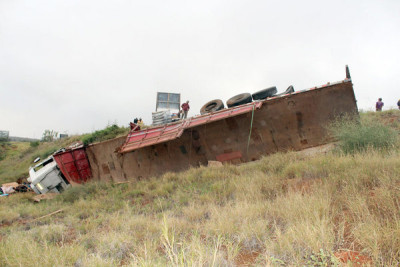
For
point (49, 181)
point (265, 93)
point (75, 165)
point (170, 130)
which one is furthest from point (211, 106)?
point (49, 181)

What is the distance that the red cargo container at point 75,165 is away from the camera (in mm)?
12356

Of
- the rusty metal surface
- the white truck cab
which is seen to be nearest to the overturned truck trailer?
the rusty metal surface

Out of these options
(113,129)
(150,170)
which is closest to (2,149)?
(113,129)

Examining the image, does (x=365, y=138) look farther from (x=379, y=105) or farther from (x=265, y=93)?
(x=379, y=105)

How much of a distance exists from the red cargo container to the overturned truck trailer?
358 centimetres

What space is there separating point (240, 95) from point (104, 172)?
7.70 m

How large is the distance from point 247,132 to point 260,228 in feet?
20.8

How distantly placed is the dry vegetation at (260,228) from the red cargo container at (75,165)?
17.2 feet

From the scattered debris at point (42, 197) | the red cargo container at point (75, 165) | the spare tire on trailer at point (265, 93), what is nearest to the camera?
the scattered debris at point (42, 197)

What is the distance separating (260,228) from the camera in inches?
129

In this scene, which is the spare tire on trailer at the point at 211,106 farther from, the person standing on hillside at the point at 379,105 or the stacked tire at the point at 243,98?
the person standing on hillside at the point at 379,105

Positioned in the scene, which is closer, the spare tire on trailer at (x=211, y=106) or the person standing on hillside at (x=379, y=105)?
the spare tire on trailer at (x=211, y=106)

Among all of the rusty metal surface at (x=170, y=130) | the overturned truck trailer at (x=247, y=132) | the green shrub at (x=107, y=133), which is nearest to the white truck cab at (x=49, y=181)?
the overturned truck trailer at (x=247, y=132)

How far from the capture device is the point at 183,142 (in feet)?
33.2
